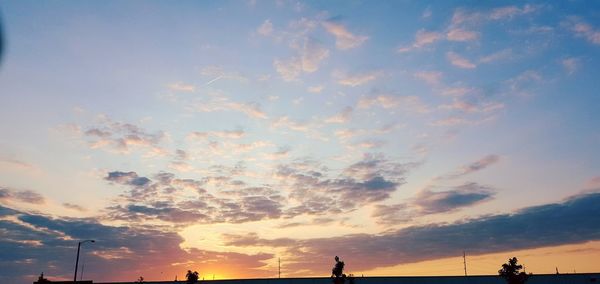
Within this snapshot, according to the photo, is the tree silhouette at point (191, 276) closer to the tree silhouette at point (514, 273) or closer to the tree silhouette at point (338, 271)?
the tree silhouette at point (338, 271)

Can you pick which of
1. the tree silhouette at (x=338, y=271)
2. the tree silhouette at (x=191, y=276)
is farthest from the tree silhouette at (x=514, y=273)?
the tree silhouette at (x=191, y=276)

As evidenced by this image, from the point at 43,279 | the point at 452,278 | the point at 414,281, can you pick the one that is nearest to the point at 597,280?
the point at 452,278

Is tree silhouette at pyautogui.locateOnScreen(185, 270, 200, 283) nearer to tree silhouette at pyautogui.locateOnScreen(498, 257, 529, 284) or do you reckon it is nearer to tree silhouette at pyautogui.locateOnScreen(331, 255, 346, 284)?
tree silhouette at pyautogui.locateOnScreen(331, 255, 346, 284)

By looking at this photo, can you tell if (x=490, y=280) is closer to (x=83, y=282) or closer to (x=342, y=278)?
(x=342, y=278)

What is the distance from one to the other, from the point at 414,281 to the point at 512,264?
34.3 meters

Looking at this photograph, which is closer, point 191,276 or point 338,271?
point 338,271

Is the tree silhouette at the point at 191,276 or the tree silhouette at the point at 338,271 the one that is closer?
the tree silhouette at the point at 338,271

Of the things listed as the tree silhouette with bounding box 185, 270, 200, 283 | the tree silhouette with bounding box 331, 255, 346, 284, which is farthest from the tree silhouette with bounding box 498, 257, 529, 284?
the tree silhouette with bounding box 185, 270, 200, 283

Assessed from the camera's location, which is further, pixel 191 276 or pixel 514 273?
pixel 191 276

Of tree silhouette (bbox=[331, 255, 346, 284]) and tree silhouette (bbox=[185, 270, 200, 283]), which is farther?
tree silhouette (bbox=[185, 270, 200, 283])

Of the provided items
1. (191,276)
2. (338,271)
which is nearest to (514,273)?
(338,271)

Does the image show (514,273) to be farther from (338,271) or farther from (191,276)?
(191,276)

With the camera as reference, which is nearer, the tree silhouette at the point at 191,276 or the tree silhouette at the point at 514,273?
the tree silhouette at the point at 514,273

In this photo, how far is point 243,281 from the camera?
96125mm
